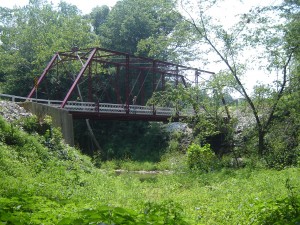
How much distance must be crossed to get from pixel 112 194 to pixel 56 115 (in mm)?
8084

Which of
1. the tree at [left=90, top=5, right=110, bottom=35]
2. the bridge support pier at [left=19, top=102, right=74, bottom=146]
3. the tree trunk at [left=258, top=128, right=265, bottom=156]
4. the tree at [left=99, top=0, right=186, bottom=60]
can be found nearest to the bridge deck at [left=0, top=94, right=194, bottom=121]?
the bridge support pier at [left=19, top=102, right=74, bottom=146]

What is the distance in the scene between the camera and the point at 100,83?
3328 cm

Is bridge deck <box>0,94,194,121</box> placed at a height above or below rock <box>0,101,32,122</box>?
below

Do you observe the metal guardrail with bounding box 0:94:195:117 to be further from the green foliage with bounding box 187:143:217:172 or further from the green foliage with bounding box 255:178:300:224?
the green foliage with bounding box 255:178:300:224

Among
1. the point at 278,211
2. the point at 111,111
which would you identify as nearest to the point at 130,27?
the point at 111,111

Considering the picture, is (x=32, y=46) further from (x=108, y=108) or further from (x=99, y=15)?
(x=108, y=108)

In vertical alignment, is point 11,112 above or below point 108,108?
above

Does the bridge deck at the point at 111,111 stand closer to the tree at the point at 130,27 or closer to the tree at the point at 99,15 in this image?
the tree at the point at 130,27

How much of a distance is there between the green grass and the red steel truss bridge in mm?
5658

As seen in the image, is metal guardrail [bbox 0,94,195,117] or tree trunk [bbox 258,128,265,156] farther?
metal guardrail [bbox 0,94,195,117]

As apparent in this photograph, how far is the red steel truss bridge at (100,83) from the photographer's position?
22.0 meters

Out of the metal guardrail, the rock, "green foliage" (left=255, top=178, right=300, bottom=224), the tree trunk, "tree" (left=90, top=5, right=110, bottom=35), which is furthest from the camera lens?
"tree" (left=90, top=5, right=110, bottom=35)

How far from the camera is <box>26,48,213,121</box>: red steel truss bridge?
22.0 metres

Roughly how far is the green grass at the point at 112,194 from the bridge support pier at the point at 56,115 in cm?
201
